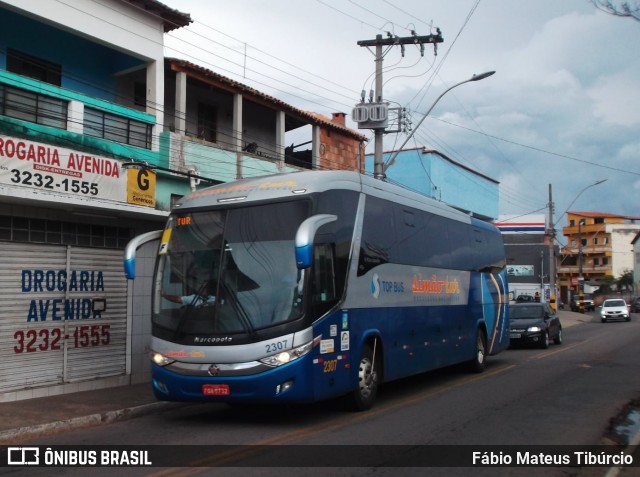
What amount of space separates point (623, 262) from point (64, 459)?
10197 cm

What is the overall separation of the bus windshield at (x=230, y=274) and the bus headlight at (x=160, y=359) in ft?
1.06

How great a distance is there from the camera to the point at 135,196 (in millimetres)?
13086

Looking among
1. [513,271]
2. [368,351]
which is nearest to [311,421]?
[368,351]

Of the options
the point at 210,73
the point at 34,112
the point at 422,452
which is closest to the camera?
the point at 422,452

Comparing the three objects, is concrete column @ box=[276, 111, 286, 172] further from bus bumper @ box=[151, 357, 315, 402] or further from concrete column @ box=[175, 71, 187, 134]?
bus bumper @ box=[151, 357, 315, 402]

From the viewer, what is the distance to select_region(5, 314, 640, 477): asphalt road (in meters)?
7.01

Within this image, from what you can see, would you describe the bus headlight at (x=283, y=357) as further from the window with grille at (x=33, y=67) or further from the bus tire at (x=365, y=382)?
the window with grille at (x=33, y=67)

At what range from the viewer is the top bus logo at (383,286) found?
1049cm

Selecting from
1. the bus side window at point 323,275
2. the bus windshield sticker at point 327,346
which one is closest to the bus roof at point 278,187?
the bus side window at point 323,275

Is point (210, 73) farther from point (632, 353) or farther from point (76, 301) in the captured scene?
point (632, 353)

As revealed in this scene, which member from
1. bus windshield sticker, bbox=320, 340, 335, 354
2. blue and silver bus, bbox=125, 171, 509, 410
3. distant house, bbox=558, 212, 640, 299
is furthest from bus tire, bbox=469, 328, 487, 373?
distant house, bbox=558, 212, 640, 299

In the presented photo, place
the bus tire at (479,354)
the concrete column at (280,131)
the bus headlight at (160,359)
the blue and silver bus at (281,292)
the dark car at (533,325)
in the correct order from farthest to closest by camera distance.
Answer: the concrete column at (280,131) < the dark car at (533,325) < the bus tire at (479,354) < the bus headlight at (160,359) < the blue and silver bus at (281,292)

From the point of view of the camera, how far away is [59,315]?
11.9 metres

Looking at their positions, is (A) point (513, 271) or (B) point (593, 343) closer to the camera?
(B) point (593, 343)
